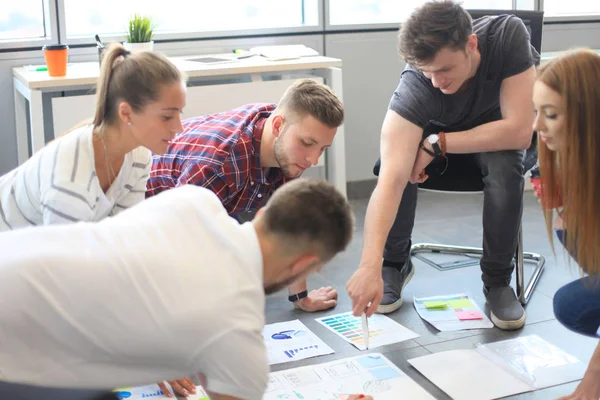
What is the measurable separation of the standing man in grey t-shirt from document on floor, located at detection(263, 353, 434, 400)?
316mm

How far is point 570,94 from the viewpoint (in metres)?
1.59

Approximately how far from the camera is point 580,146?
→ 159 centimetres

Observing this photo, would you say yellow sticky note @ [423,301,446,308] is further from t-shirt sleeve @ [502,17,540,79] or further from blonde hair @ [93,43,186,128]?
blonde hair @ [93,43,186,128]

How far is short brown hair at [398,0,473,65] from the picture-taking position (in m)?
2.14

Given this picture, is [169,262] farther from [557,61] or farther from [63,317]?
[557,61]

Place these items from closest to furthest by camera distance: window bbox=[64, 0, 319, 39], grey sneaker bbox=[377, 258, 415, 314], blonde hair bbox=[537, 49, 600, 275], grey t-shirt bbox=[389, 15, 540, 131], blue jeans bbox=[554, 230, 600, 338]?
blonde hair bbox=[537, 49, 600, 275] → blue jeans bbox=[554, 230, 600, 338] → grey t-shirt bbox=[389, 15, 540, 131] → grey sneaker bbox=[377, 258, 415, 314] → window bbox=[64, 0, 319, 39]

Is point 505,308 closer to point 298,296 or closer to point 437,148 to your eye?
point 437,148

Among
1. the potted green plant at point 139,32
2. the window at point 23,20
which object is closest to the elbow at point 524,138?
the potted green plant at point 139,32

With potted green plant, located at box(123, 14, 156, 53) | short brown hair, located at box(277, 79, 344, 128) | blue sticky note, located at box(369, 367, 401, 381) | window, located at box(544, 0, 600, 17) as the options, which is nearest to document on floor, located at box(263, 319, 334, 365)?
blue sticky note, located at box(369, 367, 401, 381)

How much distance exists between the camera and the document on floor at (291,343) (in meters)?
2.13

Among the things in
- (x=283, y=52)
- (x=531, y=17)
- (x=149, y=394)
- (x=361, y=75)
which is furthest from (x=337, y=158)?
(x=149, y=394)

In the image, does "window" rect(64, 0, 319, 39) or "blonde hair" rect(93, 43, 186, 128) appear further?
"window" rect(64, 0, 319, 39)

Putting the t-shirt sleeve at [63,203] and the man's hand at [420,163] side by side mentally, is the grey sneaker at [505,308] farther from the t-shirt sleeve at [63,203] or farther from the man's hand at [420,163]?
the t-shirt sleeve at [63,203]

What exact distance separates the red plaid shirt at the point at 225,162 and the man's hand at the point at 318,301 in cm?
40
